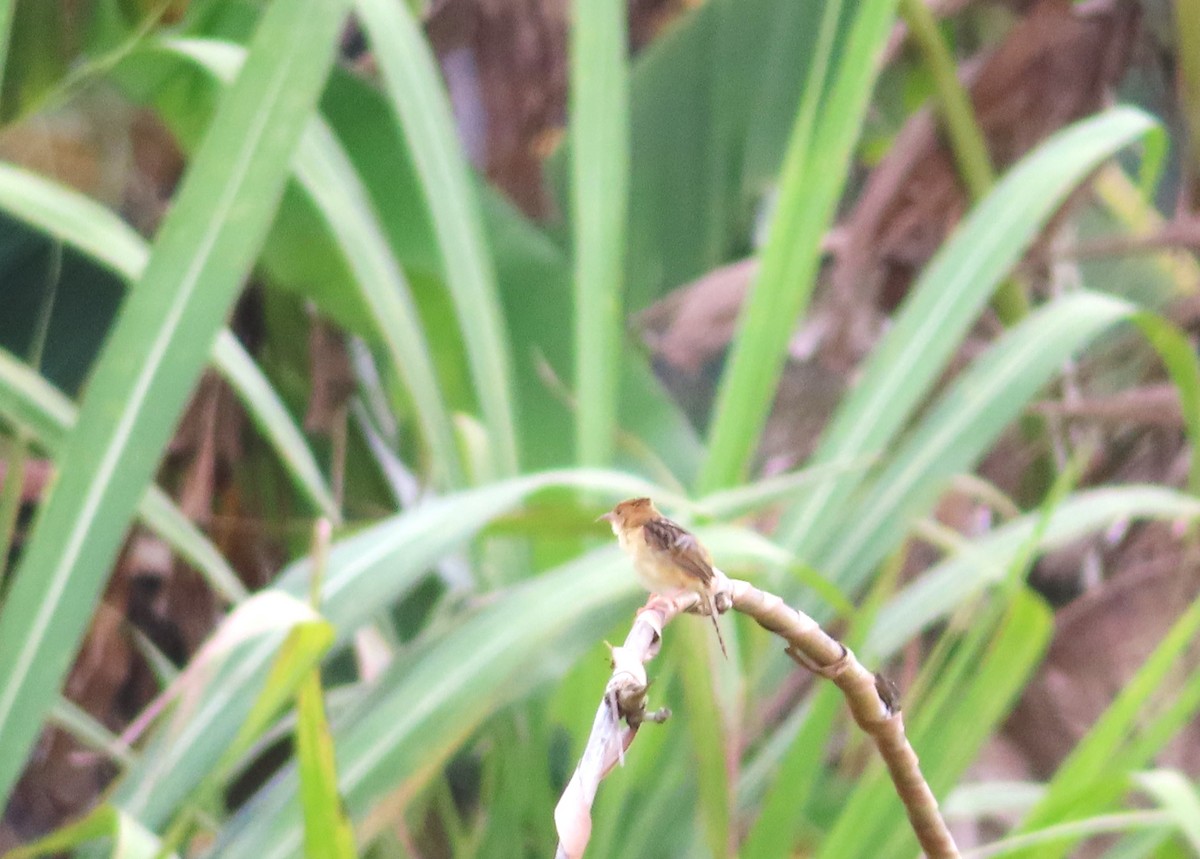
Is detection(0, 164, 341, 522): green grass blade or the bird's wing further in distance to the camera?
detection(0, 164, 341, 522): green grass blade

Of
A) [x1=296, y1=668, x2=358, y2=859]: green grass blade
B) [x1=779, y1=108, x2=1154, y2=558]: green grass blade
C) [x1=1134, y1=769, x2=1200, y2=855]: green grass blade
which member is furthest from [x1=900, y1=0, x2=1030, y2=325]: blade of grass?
[x1=296, y1=668, x2=358, y2=859]: green grass blade

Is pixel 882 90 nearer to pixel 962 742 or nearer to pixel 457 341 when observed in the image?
pixel 457 341

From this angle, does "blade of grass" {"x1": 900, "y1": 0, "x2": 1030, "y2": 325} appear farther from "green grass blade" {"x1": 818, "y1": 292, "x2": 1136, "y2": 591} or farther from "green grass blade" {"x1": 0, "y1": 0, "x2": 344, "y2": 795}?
"green grass blade" {"x1": 0, "y1": 0, "x2": 344, "y2": 795}

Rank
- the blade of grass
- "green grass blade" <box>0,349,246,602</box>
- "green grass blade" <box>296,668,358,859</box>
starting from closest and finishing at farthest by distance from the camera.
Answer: "green grass blade" <box>296,668,358,859</box> < "green grass blade" <box>0,349,246,602</box> < the blade of grass

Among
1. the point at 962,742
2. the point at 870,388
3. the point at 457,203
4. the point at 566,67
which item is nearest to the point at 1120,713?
the point at 962,742

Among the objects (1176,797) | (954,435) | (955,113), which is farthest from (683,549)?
(955,113)
